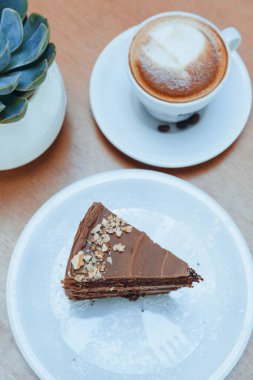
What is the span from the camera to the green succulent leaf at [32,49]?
0.94 metres

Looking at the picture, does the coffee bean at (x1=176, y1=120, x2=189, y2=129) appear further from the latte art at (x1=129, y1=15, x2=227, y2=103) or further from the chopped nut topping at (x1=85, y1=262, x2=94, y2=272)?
the chopped nut topping at (x1=85, y1=262, x2=94, y2=272)

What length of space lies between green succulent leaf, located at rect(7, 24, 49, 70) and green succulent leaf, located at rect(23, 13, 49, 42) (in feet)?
0.07

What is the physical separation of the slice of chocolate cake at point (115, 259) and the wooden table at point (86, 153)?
0.17 metres

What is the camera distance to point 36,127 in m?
1.06

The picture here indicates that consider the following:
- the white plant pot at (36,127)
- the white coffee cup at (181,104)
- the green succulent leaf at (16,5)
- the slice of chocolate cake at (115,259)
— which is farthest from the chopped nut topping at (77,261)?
the green succulent leaf at (16,5)

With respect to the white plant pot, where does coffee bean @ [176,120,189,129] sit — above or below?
below

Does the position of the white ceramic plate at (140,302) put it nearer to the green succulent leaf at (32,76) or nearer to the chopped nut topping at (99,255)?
the chopped nut topping at (99,255)

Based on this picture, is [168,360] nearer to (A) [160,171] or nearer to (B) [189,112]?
(A) [160,171]

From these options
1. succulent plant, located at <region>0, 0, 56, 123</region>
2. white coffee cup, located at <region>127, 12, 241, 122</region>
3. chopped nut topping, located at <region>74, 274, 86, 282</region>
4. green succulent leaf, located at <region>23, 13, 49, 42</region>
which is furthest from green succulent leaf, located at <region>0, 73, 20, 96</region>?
chopped nut topping, located at <region>74, 274, 86, 282</region>

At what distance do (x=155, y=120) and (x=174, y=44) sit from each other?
0.19 m

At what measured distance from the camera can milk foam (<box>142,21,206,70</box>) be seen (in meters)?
1.07

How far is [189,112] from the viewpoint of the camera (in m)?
1.11

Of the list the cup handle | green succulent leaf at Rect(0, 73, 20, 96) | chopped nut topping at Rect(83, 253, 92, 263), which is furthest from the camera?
the cup handle

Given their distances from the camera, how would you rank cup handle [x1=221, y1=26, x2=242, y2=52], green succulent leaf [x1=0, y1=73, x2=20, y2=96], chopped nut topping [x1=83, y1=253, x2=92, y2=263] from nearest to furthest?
green succulent leaf [x1=0, y1=73, x2=20, y2=96]
chopped nut topping [x1=83, y1=253, x2=92, y2=263]
cup handle [x1=221, y1=26, x2=242, y2=52]
